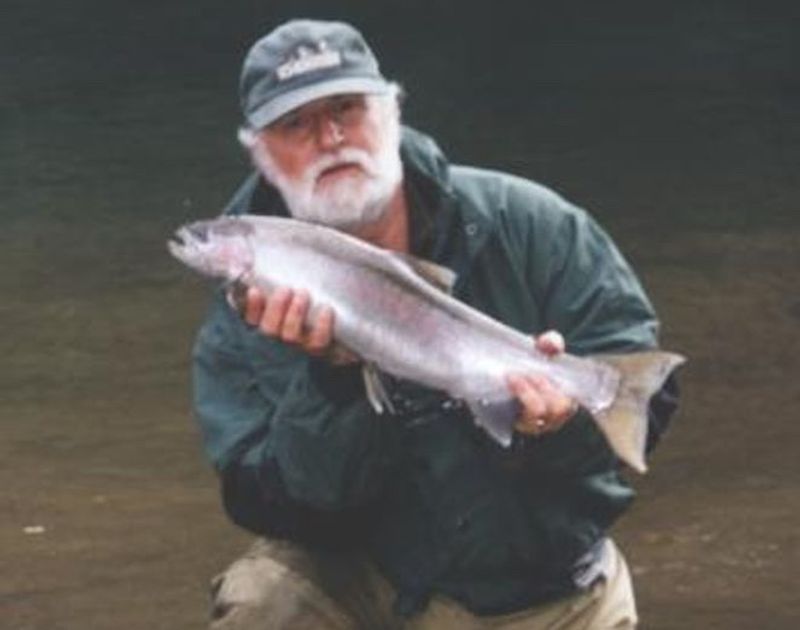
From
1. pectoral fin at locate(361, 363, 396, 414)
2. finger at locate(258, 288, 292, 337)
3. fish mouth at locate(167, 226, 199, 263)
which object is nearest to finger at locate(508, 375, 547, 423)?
pectoral fin at locate(361, 363, 396, 414)

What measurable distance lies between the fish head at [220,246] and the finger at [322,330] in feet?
0.38

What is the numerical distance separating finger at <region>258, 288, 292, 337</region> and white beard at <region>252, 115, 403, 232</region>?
0.28 meters

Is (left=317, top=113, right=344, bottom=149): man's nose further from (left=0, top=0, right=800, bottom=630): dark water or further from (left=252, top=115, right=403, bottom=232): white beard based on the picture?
(left=0, top=0, right=800, bottom=630): dark water

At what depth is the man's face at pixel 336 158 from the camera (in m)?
3.57

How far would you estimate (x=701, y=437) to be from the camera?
6.12 metres

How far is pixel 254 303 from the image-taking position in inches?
131

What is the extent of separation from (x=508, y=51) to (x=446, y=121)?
2217 mm

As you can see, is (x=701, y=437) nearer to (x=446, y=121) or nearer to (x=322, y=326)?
(x=322, y=326)

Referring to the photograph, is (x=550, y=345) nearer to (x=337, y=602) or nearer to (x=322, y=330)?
(x=322, y=330)

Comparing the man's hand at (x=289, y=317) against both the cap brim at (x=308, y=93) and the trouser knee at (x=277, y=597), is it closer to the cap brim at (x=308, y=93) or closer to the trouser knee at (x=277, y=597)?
the cap brim at (x=308, y=93)

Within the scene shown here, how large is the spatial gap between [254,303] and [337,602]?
0.73 m

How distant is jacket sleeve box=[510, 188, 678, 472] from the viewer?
367 cm

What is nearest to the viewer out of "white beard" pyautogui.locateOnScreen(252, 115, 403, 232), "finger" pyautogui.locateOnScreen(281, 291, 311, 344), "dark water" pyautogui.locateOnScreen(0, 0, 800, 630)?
"finger" pyautogui.locateOnScreen(281, 291, 311, 344)

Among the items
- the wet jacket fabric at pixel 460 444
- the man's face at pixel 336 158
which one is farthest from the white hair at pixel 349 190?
the wet jacket fabric at pixel 460 444
